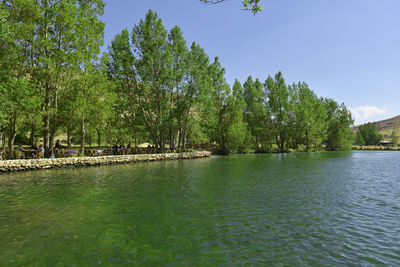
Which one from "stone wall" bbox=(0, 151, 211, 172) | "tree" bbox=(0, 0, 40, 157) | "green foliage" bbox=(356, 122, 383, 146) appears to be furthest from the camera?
"green foliage" bbox=(356, 122, 383, 146)

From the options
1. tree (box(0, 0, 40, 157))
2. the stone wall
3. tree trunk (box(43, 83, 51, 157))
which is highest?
tree (box(0, 0, 40, 157))

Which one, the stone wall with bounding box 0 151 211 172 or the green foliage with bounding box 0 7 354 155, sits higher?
the green foliage with bounding box 0 7 354 155

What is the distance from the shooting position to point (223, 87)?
58781 millimetres

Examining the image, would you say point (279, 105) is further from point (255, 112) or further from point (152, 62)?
point (152, 62)

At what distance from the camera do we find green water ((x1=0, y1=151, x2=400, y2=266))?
6.49m

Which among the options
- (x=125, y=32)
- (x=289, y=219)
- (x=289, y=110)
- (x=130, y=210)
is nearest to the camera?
(x=289, y=219)

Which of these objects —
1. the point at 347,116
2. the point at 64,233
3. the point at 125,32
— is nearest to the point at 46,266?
the point at 64,233

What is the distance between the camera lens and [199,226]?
28.8 ft

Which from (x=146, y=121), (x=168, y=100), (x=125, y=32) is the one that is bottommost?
(x=146, y=121)

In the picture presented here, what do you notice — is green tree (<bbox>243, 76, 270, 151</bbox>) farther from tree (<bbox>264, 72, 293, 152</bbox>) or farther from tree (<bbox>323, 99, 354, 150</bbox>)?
tree (<bbox>323, 99, 354, 150</bbox>)

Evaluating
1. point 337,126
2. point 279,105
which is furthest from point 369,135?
point 279,105

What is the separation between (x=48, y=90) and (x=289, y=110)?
6558 cm

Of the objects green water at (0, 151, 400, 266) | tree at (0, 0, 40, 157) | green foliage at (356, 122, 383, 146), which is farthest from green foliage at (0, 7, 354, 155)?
green foliage at (356, 122, 383, 146)

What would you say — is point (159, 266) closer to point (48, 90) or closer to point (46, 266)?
point (46, 266)
